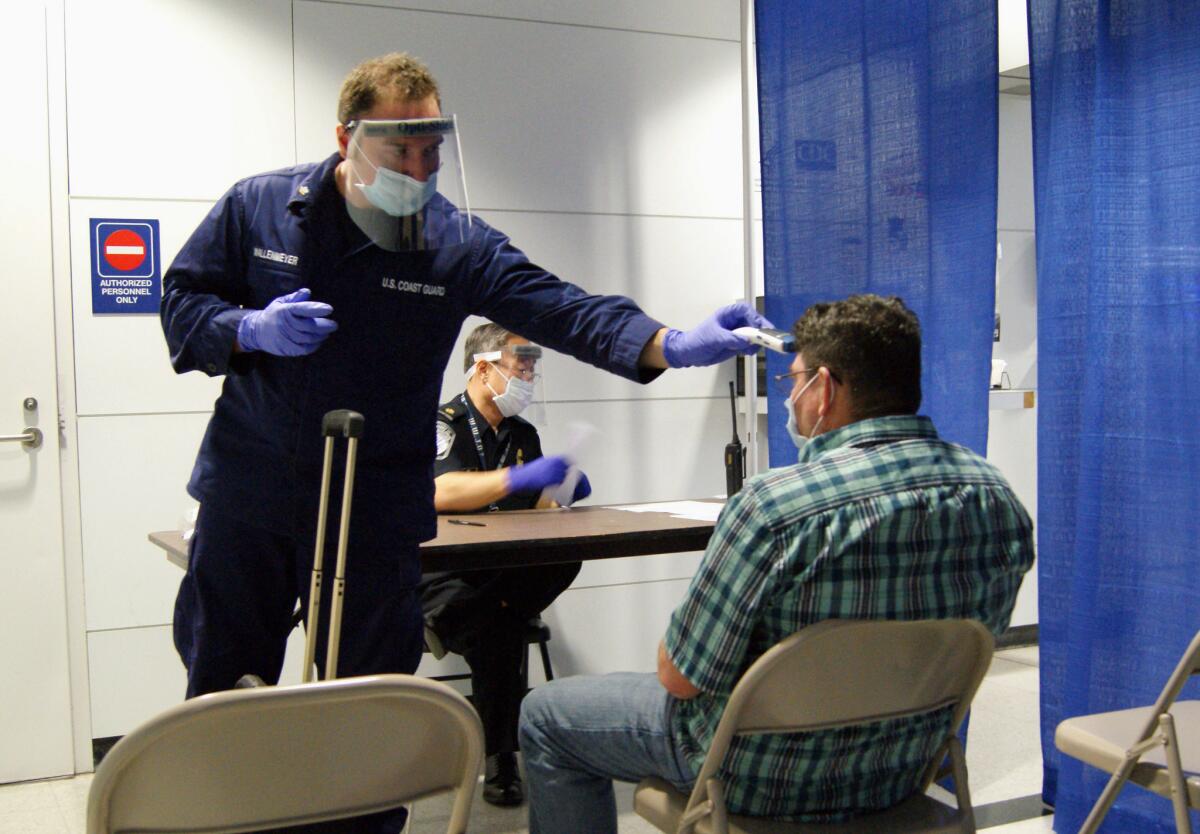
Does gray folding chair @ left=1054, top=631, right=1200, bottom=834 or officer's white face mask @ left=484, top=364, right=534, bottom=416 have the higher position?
officer's white face mask @ left=484, top=364, right=534, bottom=416

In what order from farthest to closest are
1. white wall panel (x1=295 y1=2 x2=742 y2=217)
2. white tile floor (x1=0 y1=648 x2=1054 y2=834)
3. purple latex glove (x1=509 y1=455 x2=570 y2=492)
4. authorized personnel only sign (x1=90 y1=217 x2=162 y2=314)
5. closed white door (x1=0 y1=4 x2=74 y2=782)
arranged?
1. white wall panel (x1=295 y1=2 x2=742 y2=217)
2. authorized personnel only sign (x1=90 y1=217 x2=162 y2=314)
3. closed white door (x1=0 y1=4 x2=74 y2=782)
4. purple latex glove (x1=509 y1=455 x2=570 y2=492)
5. white tile floor (x1=0 y1=648 x2=1054 y2=834)

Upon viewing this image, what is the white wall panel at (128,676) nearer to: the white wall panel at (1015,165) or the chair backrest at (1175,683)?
the chair backrest at (1175,683)

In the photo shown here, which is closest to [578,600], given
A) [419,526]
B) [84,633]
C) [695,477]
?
[695,477]

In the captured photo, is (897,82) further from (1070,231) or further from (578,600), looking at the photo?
(578,600)

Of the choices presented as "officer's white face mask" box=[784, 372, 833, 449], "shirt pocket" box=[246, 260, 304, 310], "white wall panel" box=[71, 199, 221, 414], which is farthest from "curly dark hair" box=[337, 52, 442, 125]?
"white wall panel" box=[71, 199, 221, 414]

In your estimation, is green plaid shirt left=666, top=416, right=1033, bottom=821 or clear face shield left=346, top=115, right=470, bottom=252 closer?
green plaid shirt left=666, top=416, right=1033, bottom=821

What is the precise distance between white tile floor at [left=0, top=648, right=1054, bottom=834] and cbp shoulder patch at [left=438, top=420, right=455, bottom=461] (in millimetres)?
862

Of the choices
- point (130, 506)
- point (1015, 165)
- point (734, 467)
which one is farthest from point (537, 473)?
point (1015, 165)

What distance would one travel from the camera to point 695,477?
3924mm

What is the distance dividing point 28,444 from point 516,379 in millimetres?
1342

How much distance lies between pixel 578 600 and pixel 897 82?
195cm

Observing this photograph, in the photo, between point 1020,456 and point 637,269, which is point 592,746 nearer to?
point 637,269

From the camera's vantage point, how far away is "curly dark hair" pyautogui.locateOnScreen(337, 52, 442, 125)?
5.65 feet

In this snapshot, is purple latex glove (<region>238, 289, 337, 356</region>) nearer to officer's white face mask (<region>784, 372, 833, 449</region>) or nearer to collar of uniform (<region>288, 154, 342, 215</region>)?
collar of uniform (<region>288, 154, 342, 215</region>)
